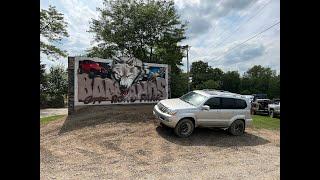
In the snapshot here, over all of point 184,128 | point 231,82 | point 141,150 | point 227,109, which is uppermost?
point 231,82

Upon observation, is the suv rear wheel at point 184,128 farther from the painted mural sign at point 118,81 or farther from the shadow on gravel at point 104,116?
the painted mural sign at point 118,81

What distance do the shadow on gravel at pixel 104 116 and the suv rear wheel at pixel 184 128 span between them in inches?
118

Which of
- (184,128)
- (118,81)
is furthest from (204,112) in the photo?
(118,81)

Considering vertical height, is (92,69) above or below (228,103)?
above

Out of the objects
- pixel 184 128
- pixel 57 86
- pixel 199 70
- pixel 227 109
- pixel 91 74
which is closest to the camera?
pixel 184 128

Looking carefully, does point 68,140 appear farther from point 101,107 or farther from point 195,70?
point 195,70

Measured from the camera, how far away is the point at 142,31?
105 ft

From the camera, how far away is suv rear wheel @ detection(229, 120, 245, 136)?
50.4 ft

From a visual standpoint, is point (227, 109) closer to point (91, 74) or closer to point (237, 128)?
point (237, 128)

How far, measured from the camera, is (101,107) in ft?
61.1

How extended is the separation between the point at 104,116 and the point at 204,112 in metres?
5.54

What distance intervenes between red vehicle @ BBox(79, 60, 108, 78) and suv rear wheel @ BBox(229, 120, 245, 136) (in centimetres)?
821
